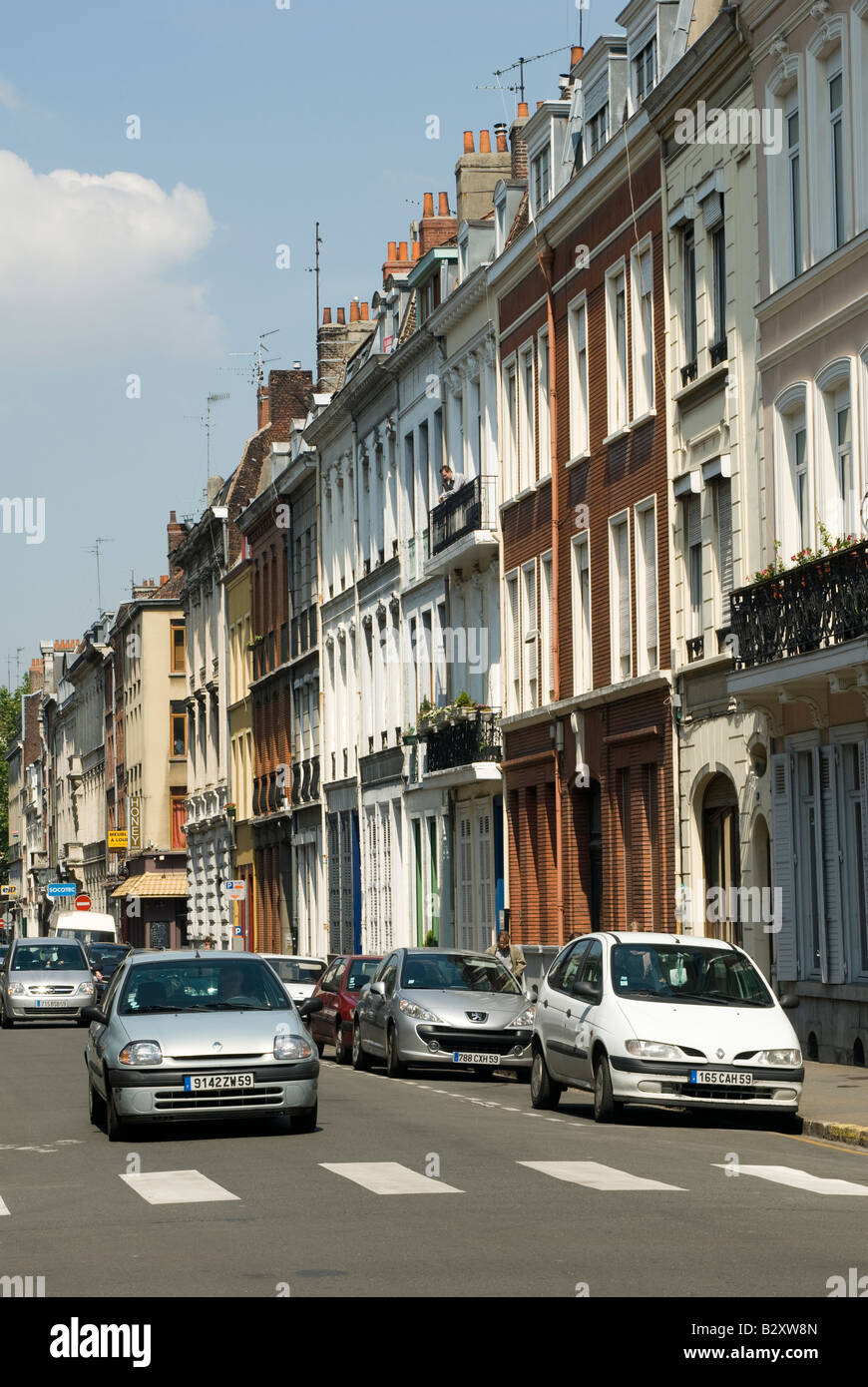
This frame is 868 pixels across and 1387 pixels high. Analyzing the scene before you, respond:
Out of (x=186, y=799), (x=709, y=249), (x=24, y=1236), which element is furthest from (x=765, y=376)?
(x=186, y=799)

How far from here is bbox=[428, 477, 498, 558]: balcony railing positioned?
4500 cm

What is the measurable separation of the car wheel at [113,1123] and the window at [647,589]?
56.3 feet

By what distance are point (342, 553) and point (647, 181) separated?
27.5 meters

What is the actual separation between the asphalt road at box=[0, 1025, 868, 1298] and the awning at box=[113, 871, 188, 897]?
245ft

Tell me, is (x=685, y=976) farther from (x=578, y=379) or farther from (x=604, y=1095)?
(x=578, y=379)

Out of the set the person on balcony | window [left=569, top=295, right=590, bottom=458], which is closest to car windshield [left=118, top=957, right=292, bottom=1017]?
window [left=569, top=295, right=590, bottom=458]

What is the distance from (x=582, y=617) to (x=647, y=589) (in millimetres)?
4008

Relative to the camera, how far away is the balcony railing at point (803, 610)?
24266 mm

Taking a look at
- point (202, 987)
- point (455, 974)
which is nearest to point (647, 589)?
point (455, 974)

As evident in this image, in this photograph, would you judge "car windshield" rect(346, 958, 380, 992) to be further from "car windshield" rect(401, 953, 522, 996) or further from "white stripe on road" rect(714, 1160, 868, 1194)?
"white stripe on road" rect(714, 1160, 868, 1194)

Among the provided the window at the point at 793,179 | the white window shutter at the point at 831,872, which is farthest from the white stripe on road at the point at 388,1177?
the window at the point at 793,179

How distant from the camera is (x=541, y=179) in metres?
42.3

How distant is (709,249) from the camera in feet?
107

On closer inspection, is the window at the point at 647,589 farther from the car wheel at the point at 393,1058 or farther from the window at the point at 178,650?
the window at the point at 178,650
